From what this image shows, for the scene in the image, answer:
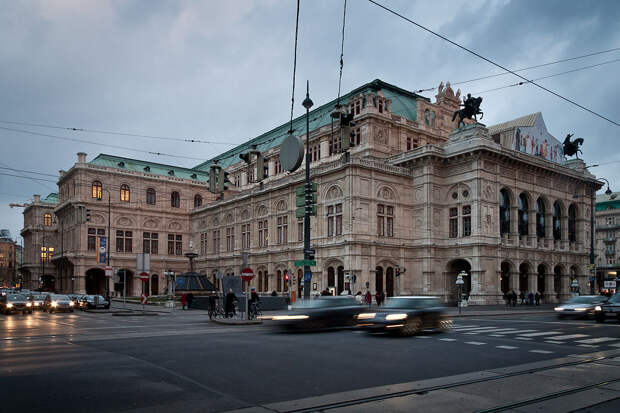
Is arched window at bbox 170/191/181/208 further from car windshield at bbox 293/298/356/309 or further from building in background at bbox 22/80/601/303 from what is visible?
car windshield at bbox 293/298/356/309

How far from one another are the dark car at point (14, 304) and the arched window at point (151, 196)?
43.7 m

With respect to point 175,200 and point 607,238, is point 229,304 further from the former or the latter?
point 607,238

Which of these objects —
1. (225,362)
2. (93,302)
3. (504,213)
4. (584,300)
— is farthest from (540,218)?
(225,362)

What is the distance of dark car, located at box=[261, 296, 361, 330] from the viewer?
20.5 meters

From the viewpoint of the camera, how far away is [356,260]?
4772 centimetres

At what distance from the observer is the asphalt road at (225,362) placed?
8.69 m

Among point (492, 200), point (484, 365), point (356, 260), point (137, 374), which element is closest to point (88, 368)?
point (137, 374)

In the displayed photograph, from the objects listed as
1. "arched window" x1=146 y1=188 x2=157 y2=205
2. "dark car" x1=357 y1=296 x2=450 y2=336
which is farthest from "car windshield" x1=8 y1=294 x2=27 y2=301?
"arched window" x1=146 y1=188 x2=157 y2=205

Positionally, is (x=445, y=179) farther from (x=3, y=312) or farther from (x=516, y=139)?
(x=3, y=312)

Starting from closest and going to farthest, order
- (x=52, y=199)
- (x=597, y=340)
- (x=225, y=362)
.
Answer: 1. (x=225, y=362)
2. (x=597, y=340)
3. (x=52, y=199)

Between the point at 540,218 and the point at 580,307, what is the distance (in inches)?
1221

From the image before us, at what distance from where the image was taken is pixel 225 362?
40.5 ft

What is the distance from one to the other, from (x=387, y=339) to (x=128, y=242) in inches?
2621

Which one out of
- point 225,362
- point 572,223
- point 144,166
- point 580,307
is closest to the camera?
point 225,362
